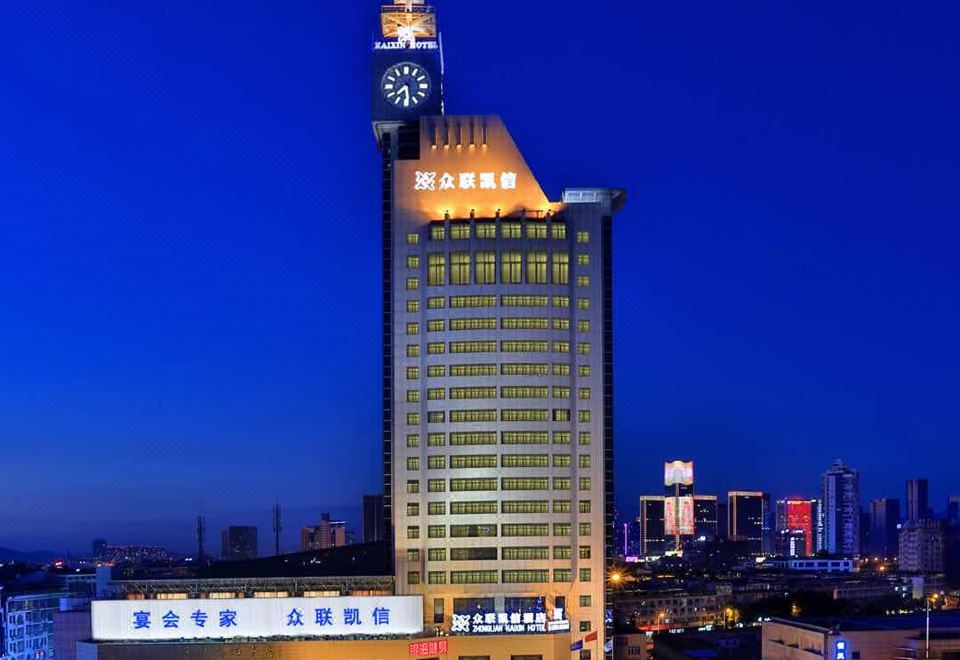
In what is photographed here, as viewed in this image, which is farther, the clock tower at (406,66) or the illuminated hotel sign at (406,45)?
the illuminated hotel sign at (406,45)

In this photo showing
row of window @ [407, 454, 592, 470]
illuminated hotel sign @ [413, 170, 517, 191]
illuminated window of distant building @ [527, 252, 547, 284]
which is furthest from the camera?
illuminated hotel sign @ [413, 170, 517, 191]

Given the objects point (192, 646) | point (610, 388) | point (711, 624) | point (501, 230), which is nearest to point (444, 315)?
point (501, 230)

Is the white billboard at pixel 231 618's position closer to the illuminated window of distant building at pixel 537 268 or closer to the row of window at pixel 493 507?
the row of window at pixel 493 507

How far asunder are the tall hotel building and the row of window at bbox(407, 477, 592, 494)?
57 mm

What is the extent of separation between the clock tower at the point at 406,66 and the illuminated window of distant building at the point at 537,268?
458 inches

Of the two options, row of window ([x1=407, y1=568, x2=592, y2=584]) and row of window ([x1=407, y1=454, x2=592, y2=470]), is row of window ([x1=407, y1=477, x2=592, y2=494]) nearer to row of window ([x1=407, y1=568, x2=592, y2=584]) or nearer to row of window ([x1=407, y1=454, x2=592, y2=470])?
row of window ([x1=407, y1=454, x2=592, y2=470])

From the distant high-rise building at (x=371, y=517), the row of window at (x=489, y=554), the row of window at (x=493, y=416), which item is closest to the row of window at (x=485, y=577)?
the row of window at (x=489, y=554)

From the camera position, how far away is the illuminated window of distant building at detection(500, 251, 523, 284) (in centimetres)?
6625

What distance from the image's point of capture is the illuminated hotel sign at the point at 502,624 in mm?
61375

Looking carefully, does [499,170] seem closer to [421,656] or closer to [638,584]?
[421,656]

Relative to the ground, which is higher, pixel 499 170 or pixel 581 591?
pixel 499 170

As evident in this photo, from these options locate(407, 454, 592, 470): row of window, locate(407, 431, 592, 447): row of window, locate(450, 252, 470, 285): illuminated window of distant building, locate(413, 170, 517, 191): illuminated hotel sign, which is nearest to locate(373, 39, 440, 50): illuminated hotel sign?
locate(413, 170, 517, 191): illuminated hotel sign

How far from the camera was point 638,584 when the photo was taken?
145 metres

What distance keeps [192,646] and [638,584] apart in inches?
3706
